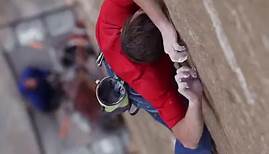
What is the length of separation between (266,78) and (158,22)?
2.15ft

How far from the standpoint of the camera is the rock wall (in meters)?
1.81

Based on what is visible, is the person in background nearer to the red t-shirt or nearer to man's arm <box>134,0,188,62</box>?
the red t-shirt

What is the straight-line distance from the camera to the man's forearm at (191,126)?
249cm

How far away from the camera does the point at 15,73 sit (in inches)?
276

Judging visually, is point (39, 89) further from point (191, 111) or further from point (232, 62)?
point (232, 62)

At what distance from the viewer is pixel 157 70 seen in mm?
2529

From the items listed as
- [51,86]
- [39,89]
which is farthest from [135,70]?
[51,86]

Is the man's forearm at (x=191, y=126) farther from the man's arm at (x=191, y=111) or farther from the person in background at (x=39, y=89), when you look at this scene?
the person in background at (x=39, y=89)

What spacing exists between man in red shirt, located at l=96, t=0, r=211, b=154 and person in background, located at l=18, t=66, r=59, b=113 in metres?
3.89

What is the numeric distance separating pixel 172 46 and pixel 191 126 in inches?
10.8

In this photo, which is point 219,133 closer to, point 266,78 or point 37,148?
point 266,78

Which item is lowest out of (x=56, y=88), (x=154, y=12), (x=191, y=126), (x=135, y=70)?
(x=56, y=88)

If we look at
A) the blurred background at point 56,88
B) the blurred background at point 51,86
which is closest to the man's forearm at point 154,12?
the blurred background at point 56,88

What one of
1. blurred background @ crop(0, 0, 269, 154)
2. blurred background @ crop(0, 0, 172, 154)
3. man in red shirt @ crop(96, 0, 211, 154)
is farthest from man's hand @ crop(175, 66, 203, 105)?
blurred background @ crop(0, 0, 172, 154)
